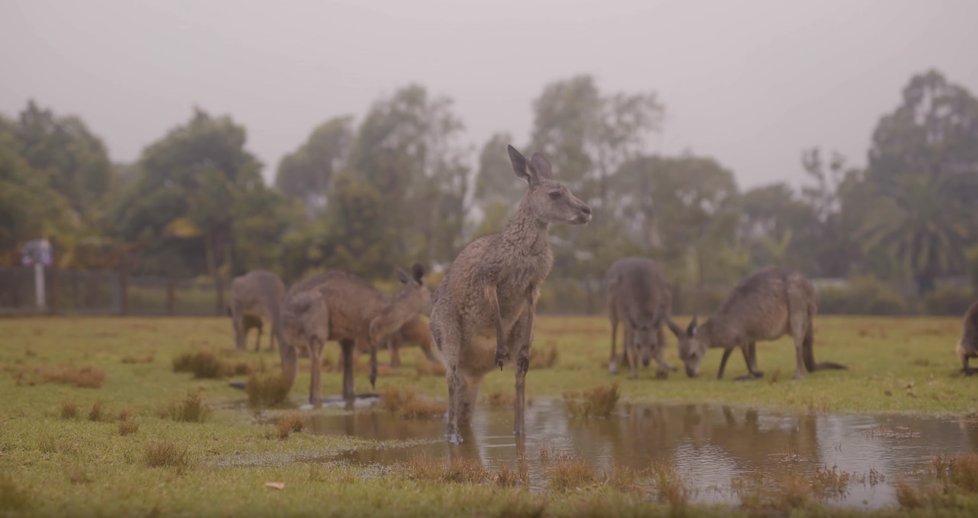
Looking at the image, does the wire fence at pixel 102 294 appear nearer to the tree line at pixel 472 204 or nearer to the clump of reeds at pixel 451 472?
the tree line at pixel 472 204

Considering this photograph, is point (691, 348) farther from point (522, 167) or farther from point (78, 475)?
point (78, 475)

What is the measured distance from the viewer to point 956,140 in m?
79.9

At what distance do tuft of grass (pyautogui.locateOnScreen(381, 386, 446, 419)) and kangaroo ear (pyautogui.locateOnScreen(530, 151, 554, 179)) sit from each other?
4.23 m

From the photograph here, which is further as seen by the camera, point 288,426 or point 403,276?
point 403,276

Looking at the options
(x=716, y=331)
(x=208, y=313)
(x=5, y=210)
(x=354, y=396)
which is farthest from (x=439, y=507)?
(x=5, y=210)

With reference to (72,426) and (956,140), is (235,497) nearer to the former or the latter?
(72,426)

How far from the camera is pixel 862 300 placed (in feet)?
186

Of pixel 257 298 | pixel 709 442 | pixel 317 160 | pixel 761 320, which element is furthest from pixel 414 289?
pixel 317 160

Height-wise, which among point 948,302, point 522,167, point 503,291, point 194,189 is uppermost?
point 194,189

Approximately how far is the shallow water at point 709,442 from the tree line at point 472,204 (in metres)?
38.4

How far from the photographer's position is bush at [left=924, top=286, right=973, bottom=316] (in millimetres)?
53000

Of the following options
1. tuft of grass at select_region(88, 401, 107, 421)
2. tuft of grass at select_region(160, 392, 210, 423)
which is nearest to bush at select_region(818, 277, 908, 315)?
tuft of grass at select_region(160, 392, 210, 423)

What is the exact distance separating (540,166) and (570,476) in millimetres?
4225

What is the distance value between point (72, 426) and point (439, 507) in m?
5.99
